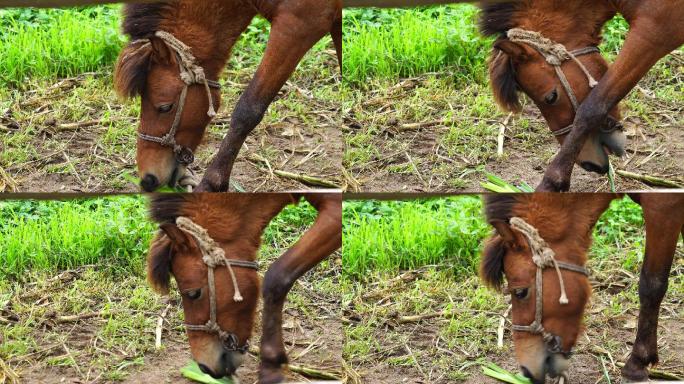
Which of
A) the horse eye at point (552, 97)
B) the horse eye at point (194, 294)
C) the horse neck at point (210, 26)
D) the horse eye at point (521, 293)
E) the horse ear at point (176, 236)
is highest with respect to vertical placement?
the horse neck at point (210, 26)

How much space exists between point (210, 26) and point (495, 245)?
1.14 meters

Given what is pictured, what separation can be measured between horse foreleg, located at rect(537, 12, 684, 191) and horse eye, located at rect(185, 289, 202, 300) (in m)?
1.21

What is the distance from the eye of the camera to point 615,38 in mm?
3219

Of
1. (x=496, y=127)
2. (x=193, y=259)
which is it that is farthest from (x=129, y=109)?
(x=496, y=127)

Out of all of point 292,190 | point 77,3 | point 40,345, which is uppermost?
point 77,3

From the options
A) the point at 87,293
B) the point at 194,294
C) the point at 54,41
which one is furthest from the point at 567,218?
the point at 54,41

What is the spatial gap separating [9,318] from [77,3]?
3.37 ft

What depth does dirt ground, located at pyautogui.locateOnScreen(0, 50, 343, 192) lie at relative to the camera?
10.6 ft

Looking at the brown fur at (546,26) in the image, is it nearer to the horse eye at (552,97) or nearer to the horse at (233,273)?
the horse eye at (552,97)

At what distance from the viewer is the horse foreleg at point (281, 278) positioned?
3.34 m

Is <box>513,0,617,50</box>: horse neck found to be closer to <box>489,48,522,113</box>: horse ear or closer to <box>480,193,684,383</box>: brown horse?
<box>489,48,522,113</box>: horse ear

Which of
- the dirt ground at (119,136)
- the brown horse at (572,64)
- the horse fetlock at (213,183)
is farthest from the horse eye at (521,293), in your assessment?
the horse fetlock at (213,183)

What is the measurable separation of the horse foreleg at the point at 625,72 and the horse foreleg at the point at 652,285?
1.22 ft

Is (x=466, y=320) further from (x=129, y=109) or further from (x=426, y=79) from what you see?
(x=129, y=109)
